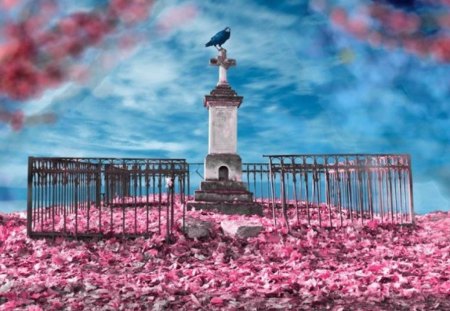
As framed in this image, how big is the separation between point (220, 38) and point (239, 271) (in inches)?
491

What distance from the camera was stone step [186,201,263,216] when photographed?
18516 mm

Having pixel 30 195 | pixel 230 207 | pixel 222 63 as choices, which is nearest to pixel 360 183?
pixel 230 207

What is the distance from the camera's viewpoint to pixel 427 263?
11016mm

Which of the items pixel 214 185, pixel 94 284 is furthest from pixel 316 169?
pixel 94 284

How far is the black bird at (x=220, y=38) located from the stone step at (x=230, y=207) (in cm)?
655

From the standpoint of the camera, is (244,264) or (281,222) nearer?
(244,264)

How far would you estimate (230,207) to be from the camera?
61.1 ft

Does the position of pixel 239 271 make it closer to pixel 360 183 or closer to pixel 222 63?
pixel 360 183

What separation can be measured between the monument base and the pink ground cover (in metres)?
3.16

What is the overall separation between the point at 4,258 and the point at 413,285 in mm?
9089

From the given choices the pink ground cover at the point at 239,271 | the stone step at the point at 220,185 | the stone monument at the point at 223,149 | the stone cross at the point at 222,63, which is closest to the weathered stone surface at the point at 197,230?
the pink ground cover at the point at 239,271

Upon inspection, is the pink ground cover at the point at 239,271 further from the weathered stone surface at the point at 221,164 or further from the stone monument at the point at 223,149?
the weathered stone surface at the point at 221,164

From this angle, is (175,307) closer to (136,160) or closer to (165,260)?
(165,260)

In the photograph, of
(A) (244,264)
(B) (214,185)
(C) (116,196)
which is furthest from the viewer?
(C) (116,196)
